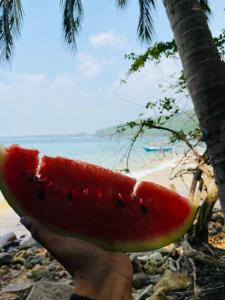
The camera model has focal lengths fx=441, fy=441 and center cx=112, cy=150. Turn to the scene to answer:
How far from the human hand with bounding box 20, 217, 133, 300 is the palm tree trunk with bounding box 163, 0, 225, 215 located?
4.14 feet

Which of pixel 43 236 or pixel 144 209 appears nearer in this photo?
pixel 43 236

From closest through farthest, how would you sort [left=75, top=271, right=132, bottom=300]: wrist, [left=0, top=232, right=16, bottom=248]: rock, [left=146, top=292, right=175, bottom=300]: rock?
[left=75, top=271, right=132, bottom=300]: wrist, [left=146, top=292, right=175, bottom=300]: rock, [left=0, top=232, right=16, bottom=248]: rock

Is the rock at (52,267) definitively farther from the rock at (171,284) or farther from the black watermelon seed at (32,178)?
the black watermelon seed at (32,178)

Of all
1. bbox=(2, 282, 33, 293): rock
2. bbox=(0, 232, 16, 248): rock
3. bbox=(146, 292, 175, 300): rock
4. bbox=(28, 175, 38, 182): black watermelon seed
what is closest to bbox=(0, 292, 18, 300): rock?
bbox=(2, 282, 33, 293): rock

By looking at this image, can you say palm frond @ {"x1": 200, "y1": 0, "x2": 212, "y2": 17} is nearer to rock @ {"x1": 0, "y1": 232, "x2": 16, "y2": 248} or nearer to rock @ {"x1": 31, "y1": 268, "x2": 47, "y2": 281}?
rock @ {"x1": 31, "y1": 268, "x2": 47, "y2": 281}

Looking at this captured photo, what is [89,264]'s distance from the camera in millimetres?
1498

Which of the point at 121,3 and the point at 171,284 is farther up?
the point at 121,3

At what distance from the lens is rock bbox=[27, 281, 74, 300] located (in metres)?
5.28

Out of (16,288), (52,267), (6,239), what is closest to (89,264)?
(16,288)

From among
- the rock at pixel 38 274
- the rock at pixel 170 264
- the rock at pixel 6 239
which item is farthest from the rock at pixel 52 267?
the rock at pixel 6 239

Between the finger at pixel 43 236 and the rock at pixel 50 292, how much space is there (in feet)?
13.1

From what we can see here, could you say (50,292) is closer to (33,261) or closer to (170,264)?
(170,264)

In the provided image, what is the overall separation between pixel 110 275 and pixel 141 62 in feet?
17.8

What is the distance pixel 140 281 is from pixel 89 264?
5.04 meters
